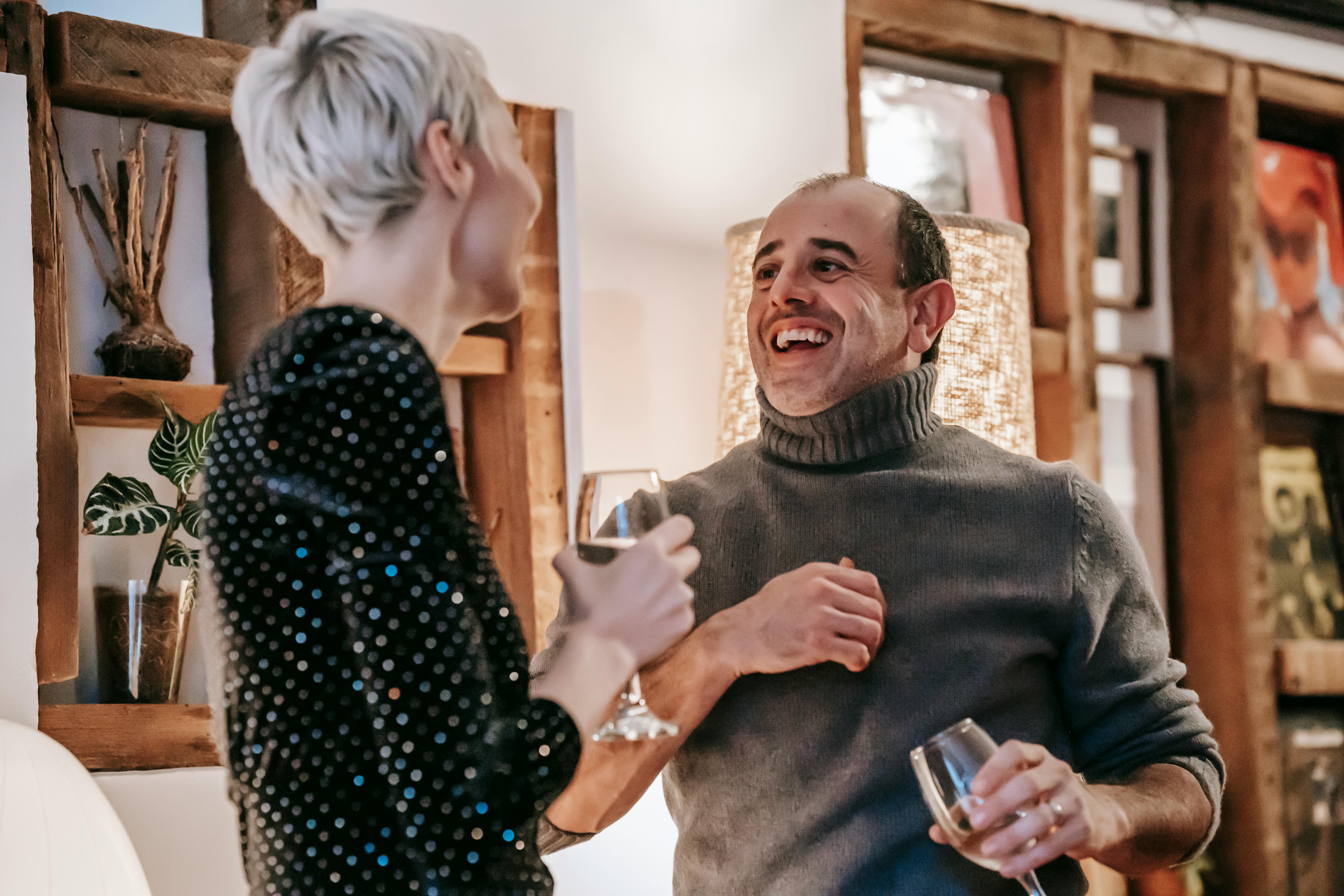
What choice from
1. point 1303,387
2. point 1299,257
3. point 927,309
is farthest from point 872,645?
point 1299,257

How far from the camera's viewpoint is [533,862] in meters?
0.94

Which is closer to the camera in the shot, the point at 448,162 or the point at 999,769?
the point at 448,162

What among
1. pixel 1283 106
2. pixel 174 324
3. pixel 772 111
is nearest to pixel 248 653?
pixel 174 324

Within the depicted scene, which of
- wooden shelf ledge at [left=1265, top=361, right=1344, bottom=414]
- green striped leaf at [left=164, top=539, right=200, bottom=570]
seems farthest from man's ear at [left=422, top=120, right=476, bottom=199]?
wooden shelf ledge at [left=1265, top=361, right=1344, bottom=414]

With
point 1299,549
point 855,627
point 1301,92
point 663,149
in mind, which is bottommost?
point 1299,549

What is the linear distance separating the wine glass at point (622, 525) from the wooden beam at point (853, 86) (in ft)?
6.03

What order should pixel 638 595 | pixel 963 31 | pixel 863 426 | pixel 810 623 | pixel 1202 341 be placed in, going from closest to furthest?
pixel 638 595 → pixel 810 623 → pixel 863 426 → pixel 963 31 → pixel 1202 341

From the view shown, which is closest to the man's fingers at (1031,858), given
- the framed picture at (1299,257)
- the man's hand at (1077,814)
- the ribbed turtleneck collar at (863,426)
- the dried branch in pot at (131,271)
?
the man's hand at (1077,814)

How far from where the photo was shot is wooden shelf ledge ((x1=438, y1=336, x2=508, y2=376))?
2.17 m

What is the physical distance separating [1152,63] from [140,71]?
96.9 inches

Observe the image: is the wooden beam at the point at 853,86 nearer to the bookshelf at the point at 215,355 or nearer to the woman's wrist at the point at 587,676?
the bookshelf at the point at 215,355

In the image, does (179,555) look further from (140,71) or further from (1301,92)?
(1301,92)

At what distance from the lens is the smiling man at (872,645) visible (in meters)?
1.43

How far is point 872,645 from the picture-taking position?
1447 millimetres
